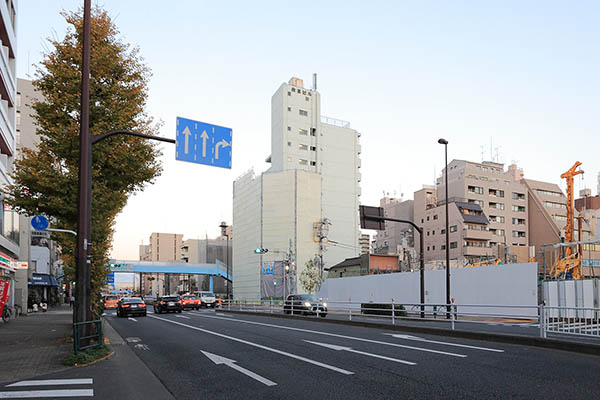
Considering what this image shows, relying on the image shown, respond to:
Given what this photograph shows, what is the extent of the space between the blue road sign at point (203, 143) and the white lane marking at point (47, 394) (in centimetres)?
767

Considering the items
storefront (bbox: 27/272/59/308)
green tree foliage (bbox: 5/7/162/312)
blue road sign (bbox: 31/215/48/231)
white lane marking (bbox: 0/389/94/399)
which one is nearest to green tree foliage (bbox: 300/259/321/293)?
storefront (bbox: 27/272/59/308)

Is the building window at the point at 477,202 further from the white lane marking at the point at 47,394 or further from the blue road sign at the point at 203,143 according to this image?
the white lane marking at the point at 47,394

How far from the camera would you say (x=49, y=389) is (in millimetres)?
8234

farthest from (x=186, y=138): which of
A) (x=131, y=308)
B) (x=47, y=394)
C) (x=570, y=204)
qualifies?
(x=570, y=204)

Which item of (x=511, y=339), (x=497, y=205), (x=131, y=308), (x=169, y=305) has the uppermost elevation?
(x=497, y=205)

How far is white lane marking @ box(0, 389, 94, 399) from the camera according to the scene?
25.3ft

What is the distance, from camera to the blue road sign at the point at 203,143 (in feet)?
47.7

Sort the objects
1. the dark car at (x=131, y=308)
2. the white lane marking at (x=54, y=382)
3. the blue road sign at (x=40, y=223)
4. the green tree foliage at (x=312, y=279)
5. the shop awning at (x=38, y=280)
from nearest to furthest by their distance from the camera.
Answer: the white lane marking at (x=54, y=382), the blue road sign at (x=40, y=223), the dark car at (x=131, y=308), the shop awning at (x=38, y=280), the green tree foliage at (x=312, y=279)

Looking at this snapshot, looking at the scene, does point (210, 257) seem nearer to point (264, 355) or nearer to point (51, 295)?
point (51, 295)

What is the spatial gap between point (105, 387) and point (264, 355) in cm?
467

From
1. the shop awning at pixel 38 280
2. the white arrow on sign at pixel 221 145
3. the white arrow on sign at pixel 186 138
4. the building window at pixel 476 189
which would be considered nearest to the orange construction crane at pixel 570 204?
the building window at pixel 476 189

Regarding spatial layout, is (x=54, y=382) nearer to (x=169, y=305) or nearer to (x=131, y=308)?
(x=131, y=308)

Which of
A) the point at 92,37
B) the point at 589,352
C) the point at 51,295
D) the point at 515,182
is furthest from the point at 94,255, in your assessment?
the point at 515,182

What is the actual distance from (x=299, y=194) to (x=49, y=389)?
278 feet
